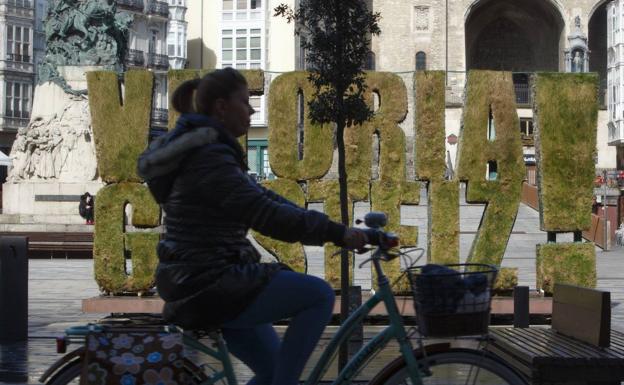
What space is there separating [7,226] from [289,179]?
22.0 m

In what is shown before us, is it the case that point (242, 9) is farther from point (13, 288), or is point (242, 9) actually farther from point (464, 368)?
point (464, 368)

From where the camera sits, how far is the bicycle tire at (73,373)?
500 cm

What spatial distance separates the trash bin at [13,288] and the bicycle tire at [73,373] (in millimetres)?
6839

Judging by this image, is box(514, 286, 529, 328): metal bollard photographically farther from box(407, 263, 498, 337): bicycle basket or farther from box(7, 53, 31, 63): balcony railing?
box(7, 53, 31, 63): balcony railing

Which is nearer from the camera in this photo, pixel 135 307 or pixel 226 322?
pixel 226 322

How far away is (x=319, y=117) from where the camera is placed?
9.91m

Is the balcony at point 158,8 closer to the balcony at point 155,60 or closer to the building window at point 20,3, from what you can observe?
the balcony at point 155,60

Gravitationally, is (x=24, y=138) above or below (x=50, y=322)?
above

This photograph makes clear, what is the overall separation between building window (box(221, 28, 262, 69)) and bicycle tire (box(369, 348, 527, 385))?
6530cm

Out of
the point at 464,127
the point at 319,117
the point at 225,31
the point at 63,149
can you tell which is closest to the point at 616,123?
the point at 225,31

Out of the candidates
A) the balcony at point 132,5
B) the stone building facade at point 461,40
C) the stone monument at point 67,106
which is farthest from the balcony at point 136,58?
the stone monument at point 67,106

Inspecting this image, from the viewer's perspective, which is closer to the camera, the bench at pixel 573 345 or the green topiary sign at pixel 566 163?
the bench at pixel 573 345

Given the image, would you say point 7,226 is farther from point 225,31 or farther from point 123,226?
point 225,31

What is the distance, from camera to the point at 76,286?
70.2ft
